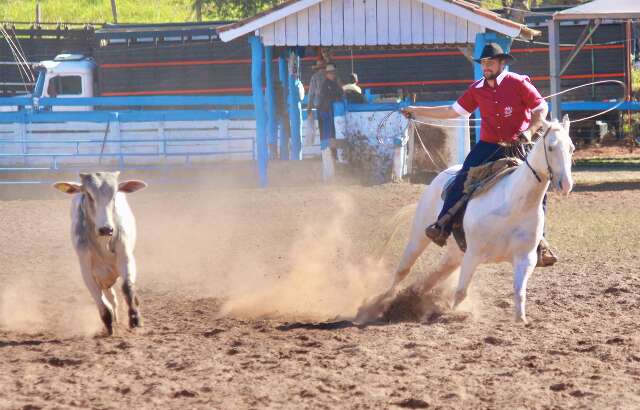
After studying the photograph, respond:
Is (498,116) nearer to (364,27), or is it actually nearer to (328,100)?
(364,27)

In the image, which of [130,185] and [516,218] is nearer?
[516,218]

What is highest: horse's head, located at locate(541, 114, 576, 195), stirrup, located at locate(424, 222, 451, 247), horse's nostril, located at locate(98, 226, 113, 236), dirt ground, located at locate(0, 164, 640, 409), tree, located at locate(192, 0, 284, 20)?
tree, located at locate(192, 0, 284, 20)

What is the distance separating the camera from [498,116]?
8.03 metres

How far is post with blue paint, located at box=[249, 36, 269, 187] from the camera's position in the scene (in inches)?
688

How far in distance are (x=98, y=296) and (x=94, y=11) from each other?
33082 mm

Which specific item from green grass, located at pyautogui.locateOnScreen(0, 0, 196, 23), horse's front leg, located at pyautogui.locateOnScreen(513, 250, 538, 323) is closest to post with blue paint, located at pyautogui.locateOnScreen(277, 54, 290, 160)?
horse's front leg, located at pyautogui.locateOnScreen(513, 250, 538, 323)

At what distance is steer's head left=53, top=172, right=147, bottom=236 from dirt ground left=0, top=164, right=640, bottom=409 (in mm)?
856

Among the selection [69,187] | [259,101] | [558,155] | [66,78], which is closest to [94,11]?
[66,78]

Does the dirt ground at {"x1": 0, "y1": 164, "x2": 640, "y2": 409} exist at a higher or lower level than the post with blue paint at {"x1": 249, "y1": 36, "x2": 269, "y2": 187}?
lower

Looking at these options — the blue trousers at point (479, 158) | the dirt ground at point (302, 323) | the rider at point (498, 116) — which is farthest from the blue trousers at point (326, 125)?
the blue trousers at point (479, 158)

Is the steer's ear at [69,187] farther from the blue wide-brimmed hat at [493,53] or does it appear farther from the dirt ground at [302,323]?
the blue wide-brimmed hat at [493,53]

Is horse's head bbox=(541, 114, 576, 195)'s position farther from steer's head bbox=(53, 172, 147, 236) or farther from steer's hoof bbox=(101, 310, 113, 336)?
steer's hoof bbox=(101, 310, 113, 336)

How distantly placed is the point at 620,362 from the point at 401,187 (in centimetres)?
1007

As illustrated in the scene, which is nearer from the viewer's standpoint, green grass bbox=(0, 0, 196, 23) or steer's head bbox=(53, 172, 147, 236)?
steer's head bbox=(53, 172, 147, 236)
